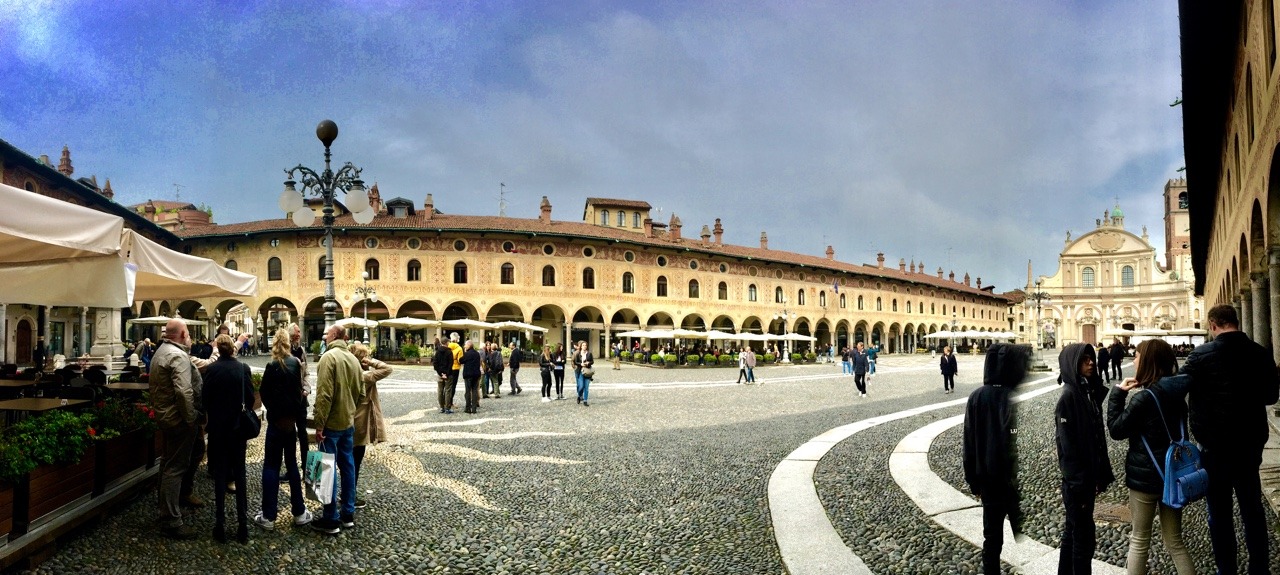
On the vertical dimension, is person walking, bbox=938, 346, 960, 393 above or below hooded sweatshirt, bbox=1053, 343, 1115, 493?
below

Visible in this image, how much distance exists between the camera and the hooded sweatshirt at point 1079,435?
3391 mm

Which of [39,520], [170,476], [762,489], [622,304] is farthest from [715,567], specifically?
[622,304]

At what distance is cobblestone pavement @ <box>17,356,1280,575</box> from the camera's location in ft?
14.8

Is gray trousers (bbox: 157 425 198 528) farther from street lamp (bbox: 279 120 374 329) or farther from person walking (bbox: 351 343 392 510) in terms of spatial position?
street lamp (bbox: 279 120 374 329)

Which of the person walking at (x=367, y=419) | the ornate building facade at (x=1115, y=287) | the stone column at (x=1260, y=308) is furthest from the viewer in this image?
the ornate building facade at (x=1115, y=287)

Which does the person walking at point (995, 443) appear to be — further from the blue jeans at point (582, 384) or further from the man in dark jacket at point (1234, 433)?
the blue jeans at point (582, 384)

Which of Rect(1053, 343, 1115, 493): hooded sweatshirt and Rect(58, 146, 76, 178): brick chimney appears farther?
Rect(58, 146, 76, 178): brick chimney

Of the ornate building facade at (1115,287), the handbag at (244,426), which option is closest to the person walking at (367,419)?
the handbag at (244,426)

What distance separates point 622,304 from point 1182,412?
39.6m

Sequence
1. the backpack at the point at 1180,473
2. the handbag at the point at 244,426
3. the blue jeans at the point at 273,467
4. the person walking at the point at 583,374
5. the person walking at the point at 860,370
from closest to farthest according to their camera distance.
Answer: the backpack at the point at 1180,473
the handbag at the point at 244,426
the blue jeans at the point at 273,467
the person walking at the point at 583,374
the person walking at the point at 860,370

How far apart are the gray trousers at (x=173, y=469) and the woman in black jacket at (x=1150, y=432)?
6.13 meters

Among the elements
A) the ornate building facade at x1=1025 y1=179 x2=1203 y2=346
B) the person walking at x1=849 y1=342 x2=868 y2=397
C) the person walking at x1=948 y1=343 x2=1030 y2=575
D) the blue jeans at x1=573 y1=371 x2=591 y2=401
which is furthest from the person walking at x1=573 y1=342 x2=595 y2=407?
the ornate building facade at x1=1025 y1=179 x2=1203 y2=346

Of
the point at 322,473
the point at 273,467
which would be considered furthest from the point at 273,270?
the point at 322,473

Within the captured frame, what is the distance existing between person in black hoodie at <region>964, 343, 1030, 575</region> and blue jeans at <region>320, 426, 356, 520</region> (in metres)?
4.48
